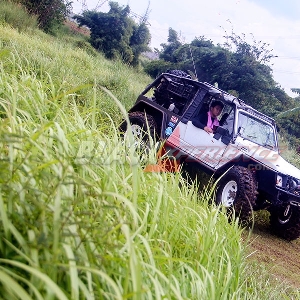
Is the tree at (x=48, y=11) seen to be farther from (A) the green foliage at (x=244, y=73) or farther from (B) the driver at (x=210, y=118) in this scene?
(B) the driver at (x=210, y=118)

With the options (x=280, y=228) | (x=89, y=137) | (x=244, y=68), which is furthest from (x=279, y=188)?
(x=244, y=68)

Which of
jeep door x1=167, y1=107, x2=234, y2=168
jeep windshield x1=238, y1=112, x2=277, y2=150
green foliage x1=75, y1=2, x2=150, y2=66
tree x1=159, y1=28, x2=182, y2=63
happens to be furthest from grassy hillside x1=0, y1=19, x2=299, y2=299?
tree x1=159, y1=28, x2=182, y2=63

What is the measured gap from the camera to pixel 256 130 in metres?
6.02

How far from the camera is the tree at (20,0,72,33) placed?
1737 cm

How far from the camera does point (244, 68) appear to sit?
19109mm

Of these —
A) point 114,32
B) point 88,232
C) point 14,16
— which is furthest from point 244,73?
point 88,232

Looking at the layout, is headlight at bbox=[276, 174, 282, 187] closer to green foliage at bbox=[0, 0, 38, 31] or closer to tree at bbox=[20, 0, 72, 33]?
green foliage at bbox=[0, 0, 38, 31]

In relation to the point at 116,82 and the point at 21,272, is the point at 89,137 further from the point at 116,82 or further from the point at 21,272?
the point at 116,82

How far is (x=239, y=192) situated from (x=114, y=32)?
18.9 m

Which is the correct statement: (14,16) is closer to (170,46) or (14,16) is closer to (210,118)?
(210,118)

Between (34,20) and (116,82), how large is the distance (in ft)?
24.9

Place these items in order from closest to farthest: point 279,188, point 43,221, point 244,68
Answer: point 43,221, point 279,188, point 244,68

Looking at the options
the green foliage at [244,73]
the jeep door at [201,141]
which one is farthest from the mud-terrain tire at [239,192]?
the green foliage at [244,73]

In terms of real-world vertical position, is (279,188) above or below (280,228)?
above
